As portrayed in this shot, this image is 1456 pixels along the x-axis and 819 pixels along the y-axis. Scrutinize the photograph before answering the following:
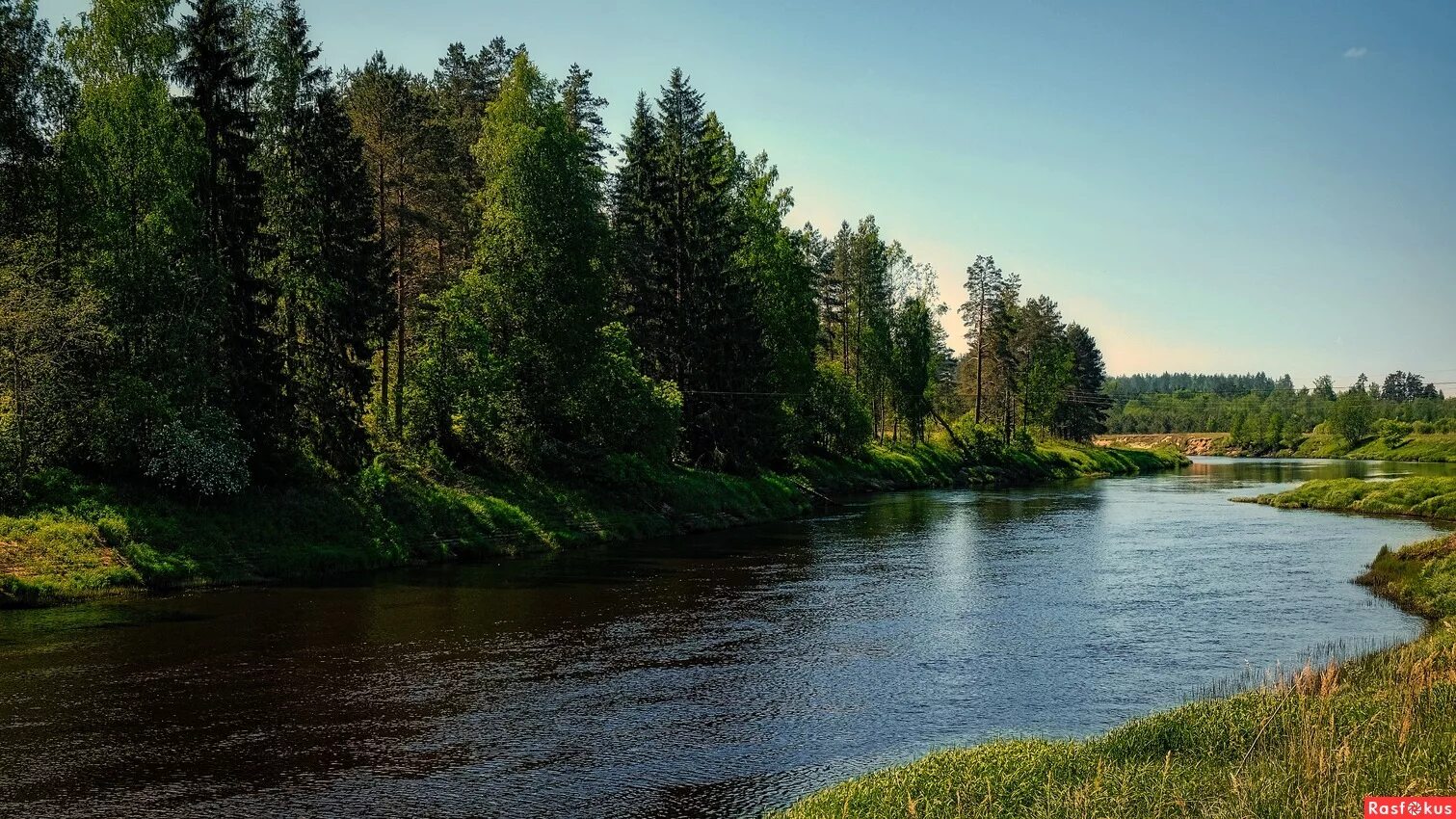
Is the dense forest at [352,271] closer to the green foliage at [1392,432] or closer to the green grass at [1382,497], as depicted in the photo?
the green grass at [1382,497]

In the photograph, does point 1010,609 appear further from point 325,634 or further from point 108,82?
point 108,82

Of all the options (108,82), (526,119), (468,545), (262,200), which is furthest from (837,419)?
(108,82)

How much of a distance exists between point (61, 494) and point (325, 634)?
13.0 metres

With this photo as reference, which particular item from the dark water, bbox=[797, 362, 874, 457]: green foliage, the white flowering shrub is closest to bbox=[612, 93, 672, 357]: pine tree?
bbox=[797, 362, 874, 457]: green foliage

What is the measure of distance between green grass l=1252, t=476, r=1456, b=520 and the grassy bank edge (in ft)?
157

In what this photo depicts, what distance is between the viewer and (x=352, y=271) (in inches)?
1703

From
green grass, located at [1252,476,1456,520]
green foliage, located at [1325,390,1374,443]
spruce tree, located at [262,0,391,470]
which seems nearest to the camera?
spruce tree, located at [262,0,391,470]

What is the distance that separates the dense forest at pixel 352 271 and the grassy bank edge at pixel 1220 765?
95.6 ft

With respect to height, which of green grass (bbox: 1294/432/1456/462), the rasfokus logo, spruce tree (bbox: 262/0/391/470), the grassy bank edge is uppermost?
spruce tree (bbox: 262/0/391/470)

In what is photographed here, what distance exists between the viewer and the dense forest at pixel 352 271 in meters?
33.3

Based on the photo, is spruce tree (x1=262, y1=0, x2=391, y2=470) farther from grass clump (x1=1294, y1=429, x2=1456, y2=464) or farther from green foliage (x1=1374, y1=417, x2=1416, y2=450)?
green foliage (x1=1374, y1=417, x2=1416, y2=450)

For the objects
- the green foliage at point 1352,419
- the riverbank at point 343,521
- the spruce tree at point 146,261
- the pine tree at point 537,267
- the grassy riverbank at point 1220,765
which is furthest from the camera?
the green foliage at point 1352,419

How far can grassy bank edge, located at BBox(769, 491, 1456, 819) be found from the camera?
1101 centimetres

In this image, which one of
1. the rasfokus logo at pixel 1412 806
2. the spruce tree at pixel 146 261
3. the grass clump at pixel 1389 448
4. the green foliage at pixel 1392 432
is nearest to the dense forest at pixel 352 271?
the spruce tree at pixel 146 261
